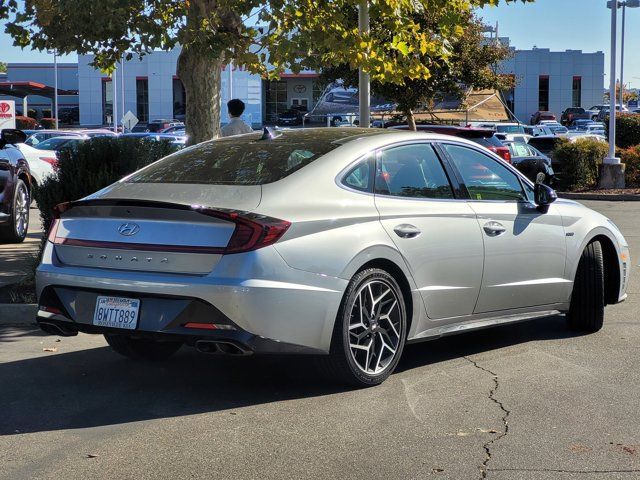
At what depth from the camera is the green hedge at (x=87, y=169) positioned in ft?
29.6

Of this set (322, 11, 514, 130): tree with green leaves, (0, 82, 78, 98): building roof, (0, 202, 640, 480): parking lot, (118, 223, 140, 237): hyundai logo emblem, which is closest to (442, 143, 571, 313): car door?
(0, 202, 640, 480): parking lot

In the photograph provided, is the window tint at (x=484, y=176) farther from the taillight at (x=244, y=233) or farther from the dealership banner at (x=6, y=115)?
the dealership banner at (x=6, y=115)

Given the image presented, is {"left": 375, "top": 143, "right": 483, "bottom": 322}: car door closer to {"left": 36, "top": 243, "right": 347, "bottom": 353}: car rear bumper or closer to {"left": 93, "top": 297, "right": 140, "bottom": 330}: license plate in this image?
{"left": 36, "top": 243, "right": 347, "bottom": 353}: car rear bumper

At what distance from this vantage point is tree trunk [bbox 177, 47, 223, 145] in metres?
11.7

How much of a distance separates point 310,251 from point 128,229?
3.44ft

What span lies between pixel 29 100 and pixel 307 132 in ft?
307

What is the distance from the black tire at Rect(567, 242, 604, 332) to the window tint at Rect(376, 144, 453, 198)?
5.16 feet

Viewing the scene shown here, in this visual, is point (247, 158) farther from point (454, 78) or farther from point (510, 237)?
point (454, 78)

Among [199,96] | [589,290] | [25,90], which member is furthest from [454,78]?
[25,90]

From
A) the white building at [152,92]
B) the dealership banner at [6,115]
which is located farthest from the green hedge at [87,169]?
the white building at [152,92]

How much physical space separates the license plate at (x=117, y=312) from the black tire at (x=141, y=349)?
104 cm

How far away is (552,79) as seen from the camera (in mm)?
84938

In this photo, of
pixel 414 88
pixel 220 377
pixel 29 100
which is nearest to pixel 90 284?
pixel 220 377

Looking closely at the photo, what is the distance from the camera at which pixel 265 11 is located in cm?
1112
